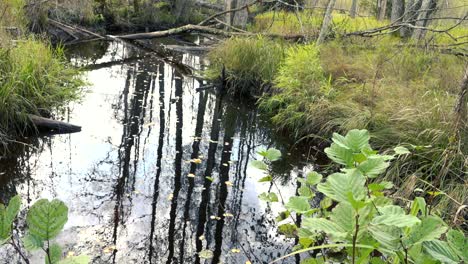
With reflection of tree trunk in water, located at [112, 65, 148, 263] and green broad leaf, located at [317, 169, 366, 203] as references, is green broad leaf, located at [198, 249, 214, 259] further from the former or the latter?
green broad leaf, located at [317, 169, 366, 203]

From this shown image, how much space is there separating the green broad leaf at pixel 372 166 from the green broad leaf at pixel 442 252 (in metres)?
0.25

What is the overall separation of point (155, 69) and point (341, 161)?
9474 mm

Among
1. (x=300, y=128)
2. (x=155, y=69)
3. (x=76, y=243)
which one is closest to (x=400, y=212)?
(x=76, y=243)

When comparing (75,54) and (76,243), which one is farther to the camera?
(75,54)

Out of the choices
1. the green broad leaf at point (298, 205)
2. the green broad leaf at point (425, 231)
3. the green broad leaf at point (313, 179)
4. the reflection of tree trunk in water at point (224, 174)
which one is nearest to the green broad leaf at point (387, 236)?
the green broad leaf at point (425, 231)

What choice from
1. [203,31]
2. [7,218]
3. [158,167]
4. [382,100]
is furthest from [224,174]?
[203,31]

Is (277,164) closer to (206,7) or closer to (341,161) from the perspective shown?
(341,161)

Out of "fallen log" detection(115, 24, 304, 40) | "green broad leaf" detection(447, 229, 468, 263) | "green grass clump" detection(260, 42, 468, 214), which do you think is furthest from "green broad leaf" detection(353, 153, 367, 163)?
"fallen log" detection(115, 24, 304, 40)

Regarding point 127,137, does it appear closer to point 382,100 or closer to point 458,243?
point 382,100

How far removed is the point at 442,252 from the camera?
0.89 metres

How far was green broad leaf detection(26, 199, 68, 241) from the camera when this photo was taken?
82 cm

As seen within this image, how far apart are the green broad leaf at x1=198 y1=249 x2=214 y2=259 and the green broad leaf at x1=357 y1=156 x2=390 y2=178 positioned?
8.02ft

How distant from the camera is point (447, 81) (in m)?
6.17

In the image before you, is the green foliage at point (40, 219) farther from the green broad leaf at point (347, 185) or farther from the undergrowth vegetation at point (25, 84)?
the undergrowth vegetation at point (25, 84)
